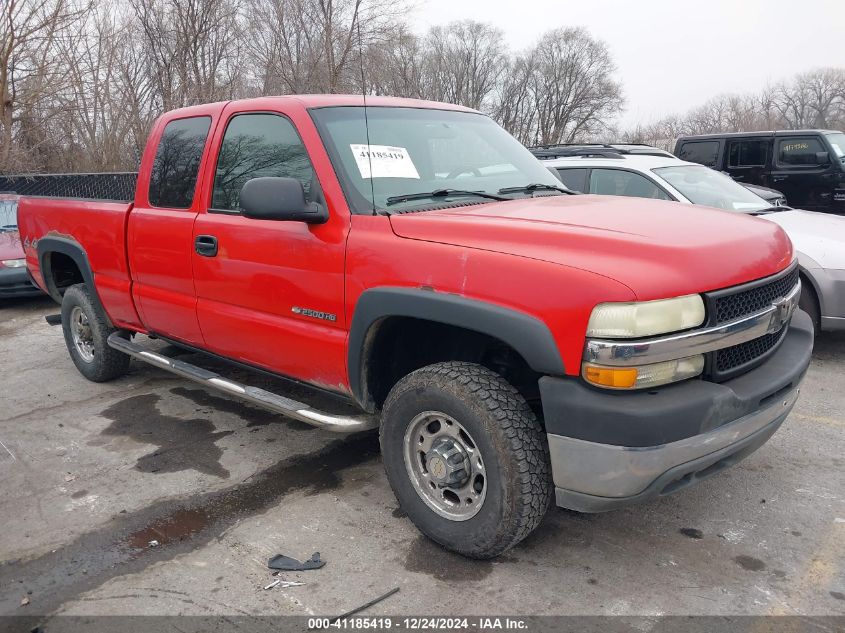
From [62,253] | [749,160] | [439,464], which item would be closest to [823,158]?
[749,160]

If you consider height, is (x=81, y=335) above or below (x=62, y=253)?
below

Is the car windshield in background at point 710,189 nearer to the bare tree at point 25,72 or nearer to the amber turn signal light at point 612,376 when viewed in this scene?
the amber turn signal light at point 612,376

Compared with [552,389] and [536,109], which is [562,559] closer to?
[552,389]

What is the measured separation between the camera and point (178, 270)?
411 cm

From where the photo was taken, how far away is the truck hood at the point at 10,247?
28.8ft

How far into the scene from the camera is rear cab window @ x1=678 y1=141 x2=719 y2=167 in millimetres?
11352

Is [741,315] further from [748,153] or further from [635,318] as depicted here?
[748,153]

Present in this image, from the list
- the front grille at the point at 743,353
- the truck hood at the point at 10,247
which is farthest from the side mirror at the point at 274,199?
the truck hood at the point at 10,247

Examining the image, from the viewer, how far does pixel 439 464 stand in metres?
2.91

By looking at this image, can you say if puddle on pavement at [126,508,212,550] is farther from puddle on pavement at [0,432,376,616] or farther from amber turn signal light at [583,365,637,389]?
amber turn signal light at [583,365,637,389]

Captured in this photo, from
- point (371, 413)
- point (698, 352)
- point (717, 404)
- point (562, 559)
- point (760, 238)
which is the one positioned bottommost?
point (562, 559)

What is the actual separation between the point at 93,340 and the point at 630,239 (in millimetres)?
4437

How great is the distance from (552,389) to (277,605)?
1.37m

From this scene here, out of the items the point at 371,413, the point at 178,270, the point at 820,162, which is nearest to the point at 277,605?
the point at 371,413
